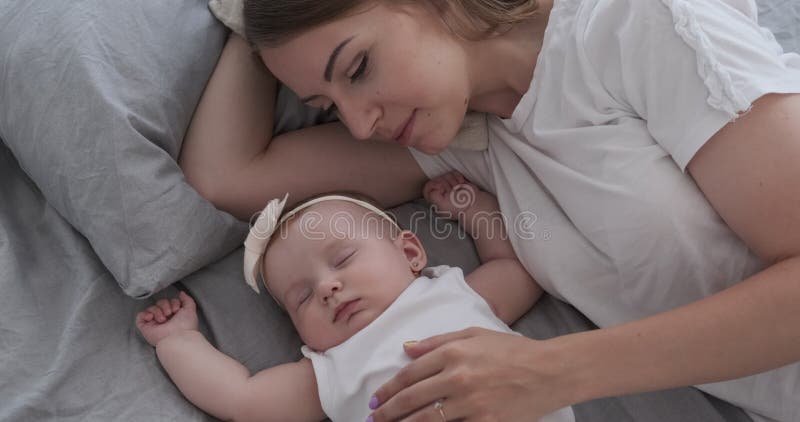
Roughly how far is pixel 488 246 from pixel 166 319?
1.91 feet

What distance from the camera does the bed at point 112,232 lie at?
115cm

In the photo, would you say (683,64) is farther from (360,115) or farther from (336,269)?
(336,269)

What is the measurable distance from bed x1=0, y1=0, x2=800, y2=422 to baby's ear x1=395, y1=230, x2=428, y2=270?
0.68 ft

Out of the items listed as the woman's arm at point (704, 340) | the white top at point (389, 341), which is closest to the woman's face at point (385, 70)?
the white top at point (389, 341)

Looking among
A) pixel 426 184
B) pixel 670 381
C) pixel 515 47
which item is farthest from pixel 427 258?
pixel 670 381

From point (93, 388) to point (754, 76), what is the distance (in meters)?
1.05

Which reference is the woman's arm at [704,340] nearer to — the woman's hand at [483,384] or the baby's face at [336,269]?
the woman's hand at [483,384]

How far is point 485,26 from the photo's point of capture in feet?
3.90

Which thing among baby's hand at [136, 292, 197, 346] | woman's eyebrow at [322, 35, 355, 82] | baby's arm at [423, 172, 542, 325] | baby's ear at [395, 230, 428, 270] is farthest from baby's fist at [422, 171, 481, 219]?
baby's hand at [136, 292, 197, 346]

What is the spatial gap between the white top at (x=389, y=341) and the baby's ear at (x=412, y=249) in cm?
7

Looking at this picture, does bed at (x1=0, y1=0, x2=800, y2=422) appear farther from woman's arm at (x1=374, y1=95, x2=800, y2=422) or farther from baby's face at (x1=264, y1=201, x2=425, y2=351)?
woman's arm at (x1=374, y1=95, x2=800, y2=422)

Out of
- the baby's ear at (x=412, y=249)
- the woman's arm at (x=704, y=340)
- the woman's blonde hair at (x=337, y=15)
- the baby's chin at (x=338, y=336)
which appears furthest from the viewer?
the baby's ear at (x=412, y=249)

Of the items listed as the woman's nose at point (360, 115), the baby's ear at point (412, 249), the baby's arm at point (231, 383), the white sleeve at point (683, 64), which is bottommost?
the baby's arm at point (231, 383)

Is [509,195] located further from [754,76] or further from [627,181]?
[754,76]
